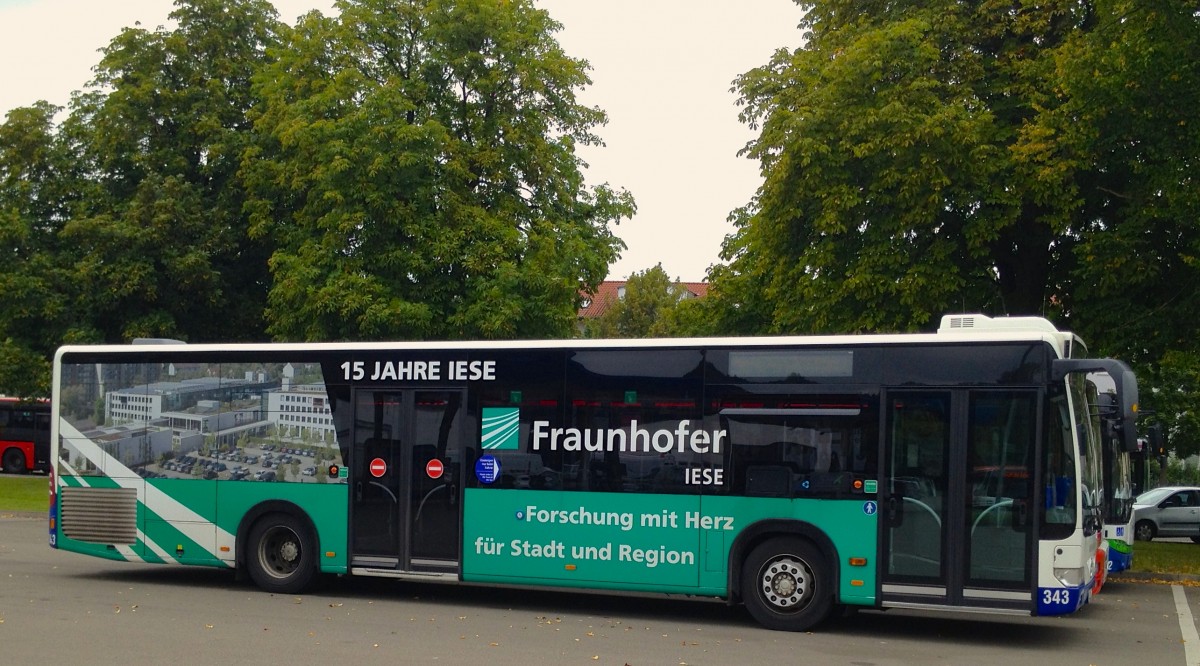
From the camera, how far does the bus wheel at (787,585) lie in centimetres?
1251

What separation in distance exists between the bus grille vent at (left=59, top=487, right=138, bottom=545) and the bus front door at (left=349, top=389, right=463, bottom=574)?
10.5 ft

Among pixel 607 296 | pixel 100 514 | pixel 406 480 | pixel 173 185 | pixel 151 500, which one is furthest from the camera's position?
pixel 607 296

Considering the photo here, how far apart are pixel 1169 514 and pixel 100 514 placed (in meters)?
28.2

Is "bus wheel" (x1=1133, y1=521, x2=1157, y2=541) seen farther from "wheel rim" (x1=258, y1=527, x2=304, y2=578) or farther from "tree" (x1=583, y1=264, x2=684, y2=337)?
"tree" (x1=583, y1=264, x2=684, y2=337)

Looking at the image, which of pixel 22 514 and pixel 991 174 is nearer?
pixel 991 174

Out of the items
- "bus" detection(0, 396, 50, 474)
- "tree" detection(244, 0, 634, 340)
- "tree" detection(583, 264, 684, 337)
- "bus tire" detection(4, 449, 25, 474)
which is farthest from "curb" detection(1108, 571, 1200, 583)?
"tree" detection(583, 264, 684, 337)

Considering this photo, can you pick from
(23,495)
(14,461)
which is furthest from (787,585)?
(14,461)

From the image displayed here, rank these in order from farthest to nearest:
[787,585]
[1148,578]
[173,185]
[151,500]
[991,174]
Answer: [173,185], [991,174], [1148,578], [151,500], [787,585]

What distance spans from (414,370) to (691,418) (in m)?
3.37

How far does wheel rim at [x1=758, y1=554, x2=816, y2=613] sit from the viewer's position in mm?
12602

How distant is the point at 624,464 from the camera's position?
1342 cm

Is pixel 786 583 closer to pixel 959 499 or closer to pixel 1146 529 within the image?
pixel 959 499

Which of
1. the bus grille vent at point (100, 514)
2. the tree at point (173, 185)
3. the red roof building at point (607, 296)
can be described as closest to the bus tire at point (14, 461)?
the tree at point (173, 185)

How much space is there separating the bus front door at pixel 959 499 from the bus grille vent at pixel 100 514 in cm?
922
